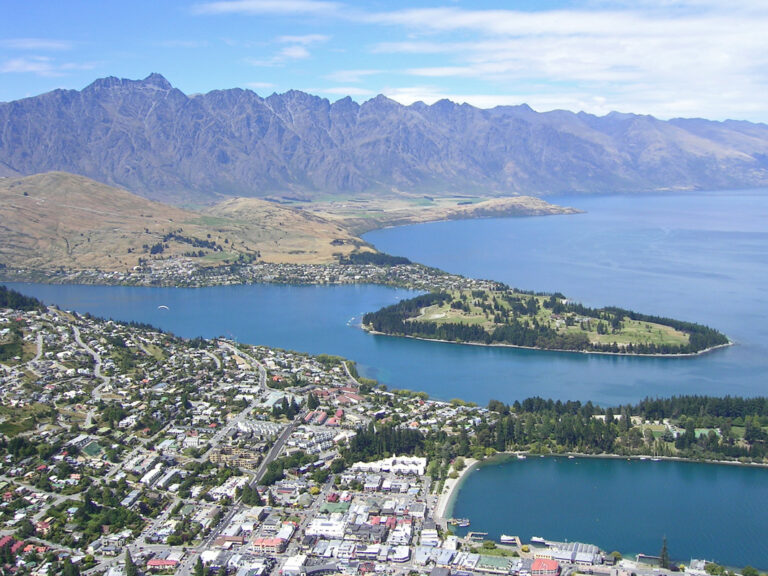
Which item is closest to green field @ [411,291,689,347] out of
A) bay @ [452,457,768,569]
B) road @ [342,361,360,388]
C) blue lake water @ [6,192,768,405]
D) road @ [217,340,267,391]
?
blue lake water @ [6,192,768,405]

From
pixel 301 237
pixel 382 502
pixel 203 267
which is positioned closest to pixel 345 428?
pixel 382 502

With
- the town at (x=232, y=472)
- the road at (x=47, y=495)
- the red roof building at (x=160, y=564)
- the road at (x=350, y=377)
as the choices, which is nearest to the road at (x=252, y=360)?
the town at (x=232, y=472)

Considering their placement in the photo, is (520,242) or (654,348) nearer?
(654,348)

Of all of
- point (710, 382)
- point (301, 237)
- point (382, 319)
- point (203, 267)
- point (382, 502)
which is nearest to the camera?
point (382, 502)

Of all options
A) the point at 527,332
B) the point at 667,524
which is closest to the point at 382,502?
the point at 667,524

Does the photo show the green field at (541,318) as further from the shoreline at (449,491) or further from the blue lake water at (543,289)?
the shoreline at (449,491)

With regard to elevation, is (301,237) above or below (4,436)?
above

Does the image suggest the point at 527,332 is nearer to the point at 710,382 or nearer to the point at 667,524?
the point at 710,382

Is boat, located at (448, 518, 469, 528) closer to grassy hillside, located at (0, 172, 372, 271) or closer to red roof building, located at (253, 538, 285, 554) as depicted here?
red roof building, located at (253, 538, 285, 554)

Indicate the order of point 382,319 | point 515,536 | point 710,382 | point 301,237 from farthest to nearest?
point 301,237 → point 382,319 → point 710,382 → point 515,536
